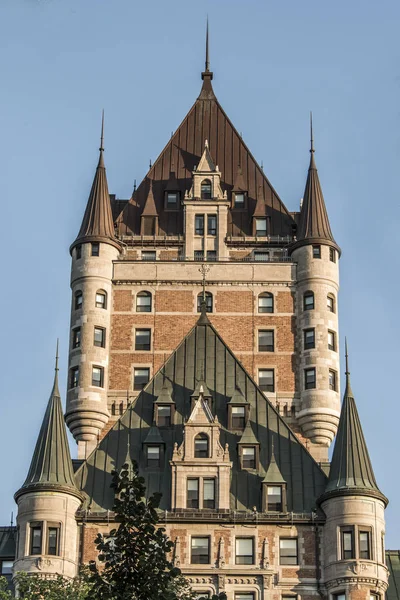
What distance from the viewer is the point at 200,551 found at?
76188mm

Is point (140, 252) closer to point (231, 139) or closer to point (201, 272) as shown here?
point (201, 272)

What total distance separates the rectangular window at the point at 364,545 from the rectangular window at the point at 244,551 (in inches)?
205

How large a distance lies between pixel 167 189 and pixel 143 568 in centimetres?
6461

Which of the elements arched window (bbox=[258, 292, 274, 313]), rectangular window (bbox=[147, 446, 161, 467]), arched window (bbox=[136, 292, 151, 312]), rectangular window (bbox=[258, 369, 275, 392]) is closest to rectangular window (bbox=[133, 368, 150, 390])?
arched window (bbox=[136, 292, 151, 312])

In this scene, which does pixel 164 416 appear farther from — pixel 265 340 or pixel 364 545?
pixel 265 340

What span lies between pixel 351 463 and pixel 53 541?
14819 mm

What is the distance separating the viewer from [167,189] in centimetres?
10594

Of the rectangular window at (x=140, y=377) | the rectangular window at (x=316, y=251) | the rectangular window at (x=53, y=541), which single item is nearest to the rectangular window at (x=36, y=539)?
the rectangular window at (x=53, y=541)

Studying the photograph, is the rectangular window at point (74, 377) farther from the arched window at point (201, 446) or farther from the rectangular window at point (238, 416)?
the arched window at point (201, 446)

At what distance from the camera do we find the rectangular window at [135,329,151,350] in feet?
312

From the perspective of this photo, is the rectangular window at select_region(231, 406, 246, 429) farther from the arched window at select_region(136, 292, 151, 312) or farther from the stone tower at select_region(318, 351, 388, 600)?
the arched window at select_region(136, 292, 151, 312)

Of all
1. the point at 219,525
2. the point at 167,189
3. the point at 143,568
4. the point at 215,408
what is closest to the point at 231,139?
the point at 167,189

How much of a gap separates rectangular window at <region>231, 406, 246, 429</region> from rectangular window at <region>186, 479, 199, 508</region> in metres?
5.03

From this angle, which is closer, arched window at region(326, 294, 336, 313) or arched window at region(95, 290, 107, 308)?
arched window at region(95, 290, 107, 308)
